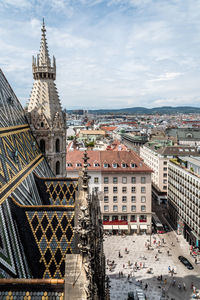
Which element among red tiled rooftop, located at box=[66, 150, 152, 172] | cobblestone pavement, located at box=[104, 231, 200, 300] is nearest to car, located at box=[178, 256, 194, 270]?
cobblestone pavement, located at box=[104, 231, 200, 300]

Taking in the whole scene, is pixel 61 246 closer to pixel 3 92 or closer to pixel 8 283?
pixel 8 283

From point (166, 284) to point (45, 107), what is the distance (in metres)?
32.9

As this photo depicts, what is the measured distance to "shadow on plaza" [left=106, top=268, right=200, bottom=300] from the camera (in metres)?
38.9

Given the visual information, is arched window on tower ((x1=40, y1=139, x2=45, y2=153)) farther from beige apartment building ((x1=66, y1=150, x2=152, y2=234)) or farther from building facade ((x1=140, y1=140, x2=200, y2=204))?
building facade ((x1=140, y1=140, x2=200, y2=204))

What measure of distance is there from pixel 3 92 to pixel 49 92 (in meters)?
7.73

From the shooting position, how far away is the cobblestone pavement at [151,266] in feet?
129

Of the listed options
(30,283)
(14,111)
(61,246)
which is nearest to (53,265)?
(61,246)

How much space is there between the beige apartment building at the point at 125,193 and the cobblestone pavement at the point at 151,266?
3127mm

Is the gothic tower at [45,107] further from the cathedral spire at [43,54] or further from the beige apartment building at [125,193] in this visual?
the beige apartment building at [125,193]

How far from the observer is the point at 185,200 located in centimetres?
5741

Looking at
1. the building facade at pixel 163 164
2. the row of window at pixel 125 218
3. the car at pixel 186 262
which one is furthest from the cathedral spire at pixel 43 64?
the building facade at pixel 163 164

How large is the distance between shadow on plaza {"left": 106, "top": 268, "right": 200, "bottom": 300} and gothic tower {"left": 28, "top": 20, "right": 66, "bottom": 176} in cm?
2150

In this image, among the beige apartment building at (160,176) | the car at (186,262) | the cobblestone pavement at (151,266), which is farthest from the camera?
the beige apartment building at (160,176)

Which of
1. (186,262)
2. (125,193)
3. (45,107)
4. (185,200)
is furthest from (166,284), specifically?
(45,107)
